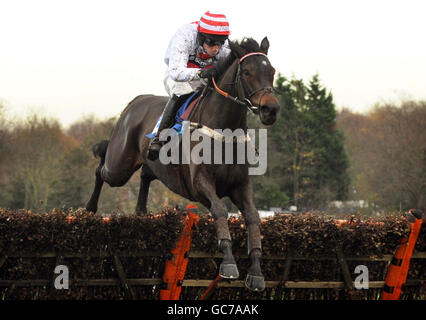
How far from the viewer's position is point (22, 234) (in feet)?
17.8

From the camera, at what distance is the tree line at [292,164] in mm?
30750

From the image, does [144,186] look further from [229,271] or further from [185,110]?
[229,271]

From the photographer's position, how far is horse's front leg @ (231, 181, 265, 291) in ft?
17.1

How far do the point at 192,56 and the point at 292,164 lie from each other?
32.0 meters

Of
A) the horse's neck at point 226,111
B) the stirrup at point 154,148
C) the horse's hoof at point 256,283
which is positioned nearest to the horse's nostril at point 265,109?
the horse's neck at point 226,111

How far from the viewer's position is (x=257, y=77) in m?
5.36

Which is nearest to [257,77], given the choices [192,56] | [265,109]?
[265,109]

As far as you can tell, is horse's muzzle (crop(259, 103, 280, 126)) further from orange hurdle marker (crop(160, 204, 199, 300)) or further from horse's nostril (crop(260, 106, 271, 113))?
orange hurdle marker (crop(160, 204, 199, 300))

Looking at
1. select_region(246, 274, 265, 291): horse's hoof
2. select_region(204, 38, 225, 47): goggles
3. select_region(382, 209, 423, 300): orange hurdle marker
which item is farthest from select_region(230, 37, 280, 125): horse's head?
select_region(382, 209, 423, 300): orange hurdle marker

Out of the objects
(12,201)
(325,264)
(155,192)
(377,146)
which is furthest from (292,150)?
(325,264)

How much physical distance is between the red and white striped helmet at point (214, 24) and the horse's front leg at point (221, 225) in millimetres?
1728

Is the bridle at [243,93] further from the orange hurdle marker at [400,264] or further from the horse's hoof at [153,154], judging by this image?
the orange hurdle marker at [400,264]

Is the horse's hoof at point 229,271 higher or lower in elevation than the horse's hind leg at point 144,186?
lower

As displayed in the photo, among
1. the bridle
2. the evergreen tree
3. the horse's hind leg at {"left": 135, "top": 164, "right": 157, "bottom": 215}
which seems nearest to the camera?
the bridle
